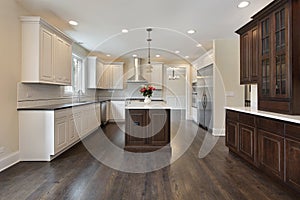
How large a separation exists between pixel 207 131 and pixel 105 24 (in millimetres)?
4110

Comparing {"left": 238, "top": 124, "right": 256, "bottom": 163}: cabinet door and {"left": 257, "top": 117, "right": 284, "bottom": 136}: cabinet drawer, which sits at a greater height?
{"left": 257, "top": 117, "right": 284, "bottom": 136}: cabinet drawer

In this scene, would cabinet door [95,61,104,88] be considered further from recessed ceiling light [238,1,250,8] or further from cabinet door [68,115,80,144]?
recessed ceiling light [238,1,250,8]

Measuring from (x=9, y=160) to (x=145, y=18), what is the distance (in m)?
3.44

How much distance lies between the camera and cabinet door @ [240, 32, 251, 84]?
13.8 ft

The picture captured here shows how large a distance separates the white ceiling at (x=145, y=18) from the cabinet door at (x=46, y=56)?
47cm

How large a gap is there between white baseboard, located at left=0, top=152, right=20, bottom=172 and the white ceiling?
8.23 feet

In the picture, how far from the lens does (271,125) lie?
2.91 metres

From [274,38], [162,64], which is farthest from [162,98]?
[274,38]

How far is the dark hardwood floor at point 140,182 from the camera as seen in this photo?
256 centimetres

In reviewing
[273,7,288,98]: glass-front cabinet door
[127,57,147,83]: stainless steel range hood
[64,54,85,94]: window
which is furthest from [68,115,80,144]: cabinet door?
[127,57,147,83]: stainless steel range hood

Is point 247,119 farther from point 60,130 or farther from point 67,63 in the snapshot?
point 67,63

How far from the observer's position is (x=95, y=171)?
3.35m

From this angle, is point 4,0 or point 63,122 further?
point 63,122

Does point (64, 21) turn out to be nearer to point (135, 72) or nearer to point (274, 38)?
point (274, 38)
